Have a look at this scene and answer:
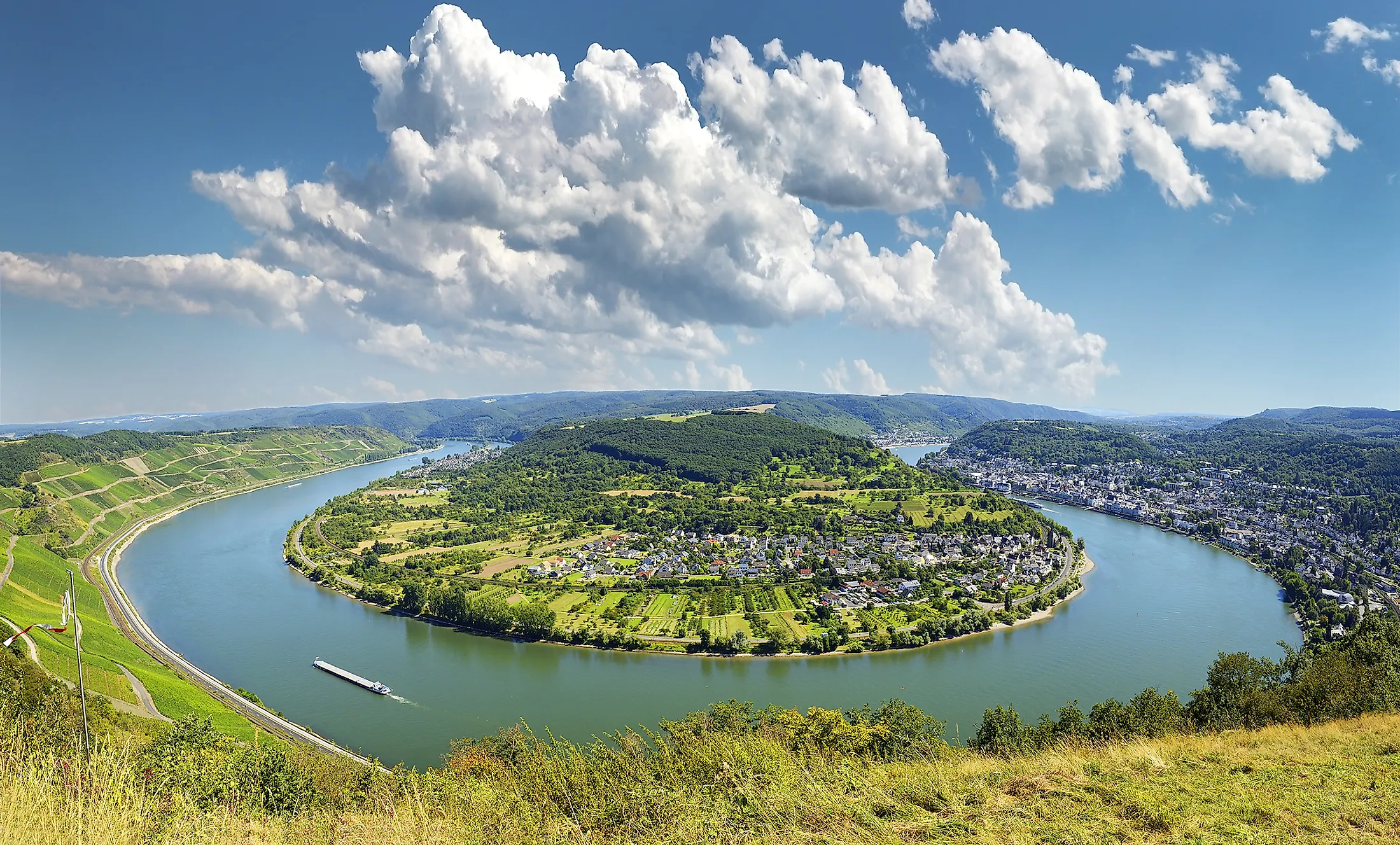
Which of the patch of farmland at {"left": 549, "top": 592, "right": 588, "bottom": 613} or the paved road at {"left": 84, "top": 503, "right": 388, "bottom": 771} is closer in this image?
the paved road at {"left": 84, "top": 503, "right": 388, "bottom": 771}

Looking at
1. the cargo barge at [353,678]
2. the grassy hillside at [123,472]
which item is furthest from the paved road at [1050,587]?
the grassy hillside at [123,472]

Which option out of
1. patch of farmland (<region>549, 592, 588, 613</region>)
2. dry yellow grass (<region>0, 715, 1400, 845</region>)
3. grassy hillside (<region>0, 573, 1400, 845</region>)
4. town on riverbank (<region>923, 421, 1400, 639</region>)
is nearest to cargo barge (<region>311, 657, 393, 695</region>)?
patch of farmland (<region>549, 592, 588, 613</region>)

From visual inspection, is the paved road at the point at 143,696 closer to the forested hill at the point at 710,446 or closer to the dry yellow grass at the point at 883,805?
the dry yellow grass at the point at 883,805

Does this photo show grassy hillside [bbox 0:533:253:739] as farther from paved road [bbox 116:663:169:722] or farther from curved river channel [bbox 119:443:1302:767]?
curved river channel [bbox 119:443:1302:767]

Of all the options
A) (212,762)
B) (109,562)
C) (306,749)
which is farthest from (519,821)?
(109,562)

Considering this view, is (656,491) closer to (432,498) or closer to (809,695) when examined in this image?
(432,498)
